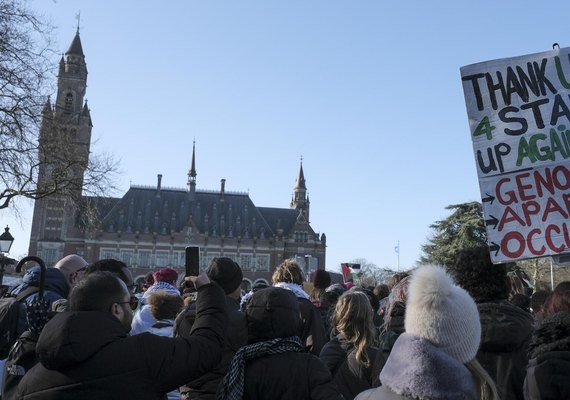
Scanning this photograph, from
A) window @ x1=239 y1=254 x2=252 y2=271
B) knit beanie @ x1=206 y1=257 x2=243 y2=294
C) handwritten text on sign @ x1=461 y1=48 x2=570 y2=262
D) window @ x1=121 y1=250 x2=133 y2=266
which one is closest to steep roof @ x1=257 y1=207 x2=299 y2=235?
window @ x1=239 y1=254 x2=252 y2=271

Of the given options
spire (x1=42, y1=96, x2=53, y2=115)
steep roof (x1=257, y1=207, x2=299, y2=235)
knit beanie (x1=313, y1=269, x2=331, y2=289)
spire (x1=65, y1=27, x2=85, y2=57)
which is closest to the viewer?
knit beanie (x1=313, y1=269, x2=331, y2=289)

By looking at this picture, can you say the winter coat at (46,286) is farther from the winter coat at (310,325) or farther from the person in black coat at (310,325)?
the winter coat at (310,325)

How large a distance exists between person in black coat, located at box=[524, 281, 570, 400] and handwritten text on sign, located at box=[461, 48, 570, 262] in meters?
1.01

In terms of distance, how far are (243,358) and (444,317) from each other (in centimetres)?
115

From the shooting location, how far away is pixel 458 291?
2.41 meters

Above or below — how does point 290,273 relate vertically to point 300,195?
below

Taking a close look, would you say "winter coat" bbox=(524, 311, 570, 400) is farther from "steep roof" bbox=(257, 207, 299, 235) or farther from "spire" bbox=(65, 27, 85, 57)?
"steep roof" bbox=(257, 207, 299, 235)

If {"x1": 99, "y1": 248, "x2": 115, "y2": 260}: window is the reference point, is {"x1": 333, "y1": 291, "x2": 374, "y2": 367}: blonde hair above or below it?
below

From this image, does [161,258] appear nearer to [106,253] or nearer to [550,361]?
[106,253]

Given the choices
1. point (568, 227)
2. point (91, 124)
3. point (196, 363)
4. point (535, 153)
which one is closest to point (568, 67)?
point (535, 153)

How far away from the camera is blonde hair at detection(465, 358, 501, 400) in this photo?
94.1 inches

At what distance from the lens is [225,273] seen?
4.40 meters

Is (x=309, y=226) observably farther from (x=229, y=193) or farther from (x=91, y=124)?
(x=91, y=124)

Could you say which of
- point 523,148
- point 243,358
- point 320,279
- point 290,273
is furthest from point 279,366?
point 320,279
